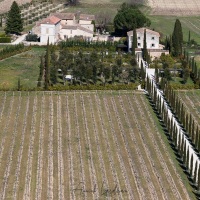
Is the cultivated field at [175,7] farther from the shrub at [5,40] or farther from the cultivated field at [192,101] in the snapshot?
the cultivated field at [192,101]

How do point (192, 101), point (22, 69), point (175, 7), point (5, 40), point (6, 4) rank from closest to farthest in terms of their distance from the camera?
point (192, 101) → point (22, 69) → point (5, 40) → point (175, 7) → point (6, 4)

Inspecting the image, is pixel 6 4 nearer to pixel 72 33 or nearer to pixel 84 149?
pixel 72 33

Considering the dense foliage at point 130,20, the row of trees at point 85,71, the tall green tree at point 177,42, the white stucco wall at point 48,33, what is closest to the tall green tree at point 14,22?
the white stucco wall at point 48,33

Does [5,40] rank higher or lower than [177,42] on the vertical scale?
lower

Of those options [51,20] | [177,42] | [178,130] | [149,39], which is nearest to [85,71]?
[178,130]

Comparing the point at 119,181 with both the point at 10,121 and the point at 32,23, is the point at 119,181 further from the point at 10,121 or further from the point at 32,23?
the point at 32,23

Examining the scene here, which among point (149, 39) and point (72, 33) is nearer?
point (149, 39)

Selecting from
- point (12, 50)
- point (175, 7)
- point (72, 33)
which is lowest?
point (12, 50)
